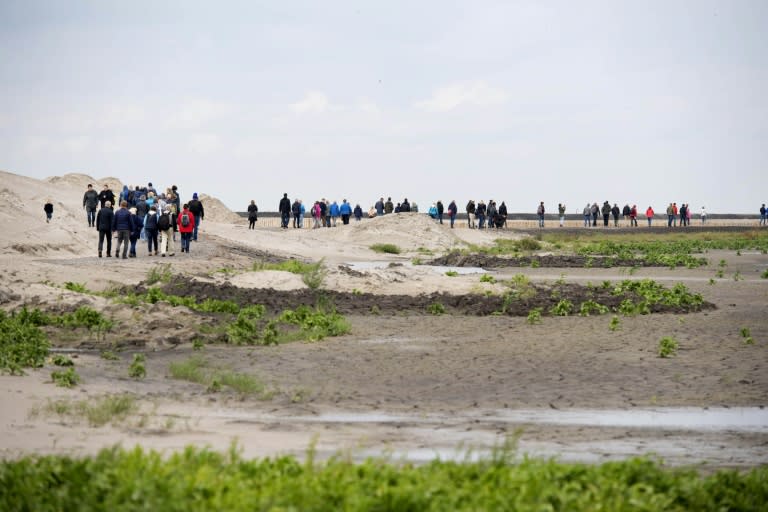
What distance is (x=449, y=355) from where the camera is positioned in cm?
1906

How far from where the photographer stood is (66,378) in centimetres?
1476

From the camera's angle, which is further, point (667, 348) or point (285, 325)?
point (285, 325)

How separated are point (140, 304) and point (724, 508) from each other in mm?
16202

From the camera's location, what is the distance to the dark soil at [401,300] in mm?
26281

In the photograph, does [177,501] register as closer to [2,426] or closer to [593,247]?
[2,426]

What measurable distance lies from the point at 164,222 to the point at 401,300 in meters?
13.3

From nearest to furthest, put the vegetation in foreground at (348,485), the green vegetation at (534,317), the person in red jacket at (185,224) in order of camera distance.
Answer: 1. the vegetation in foreground at (348,485)
2. the green vegetation at (534,317)
3. the person in red jacket at (185,224)

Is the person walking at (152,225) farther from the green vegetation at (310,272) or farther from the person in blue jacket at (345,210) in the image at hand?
the person in blue jacket at (345,210)

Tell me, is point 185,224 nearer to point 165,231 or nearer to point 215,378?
point 165,231

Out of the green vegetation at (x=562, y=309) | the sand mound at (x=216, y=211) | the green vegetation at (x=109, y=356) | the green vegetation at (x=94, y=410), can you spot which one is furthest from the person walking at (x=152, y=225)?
the sand mound at (x=216, y=211)

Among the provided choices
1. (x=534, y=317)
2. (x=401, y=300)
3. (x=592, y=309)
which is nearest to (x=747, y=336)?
(x=534, y=317)

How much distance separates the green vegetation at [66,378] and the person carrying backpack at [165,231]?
2404 centimetres

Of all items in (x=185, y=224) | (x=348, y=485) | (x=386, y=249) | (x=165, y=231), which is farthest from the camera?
(x=386, y=249)

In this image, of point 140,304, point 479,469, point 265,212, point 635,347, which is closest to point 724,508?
point 479,469
